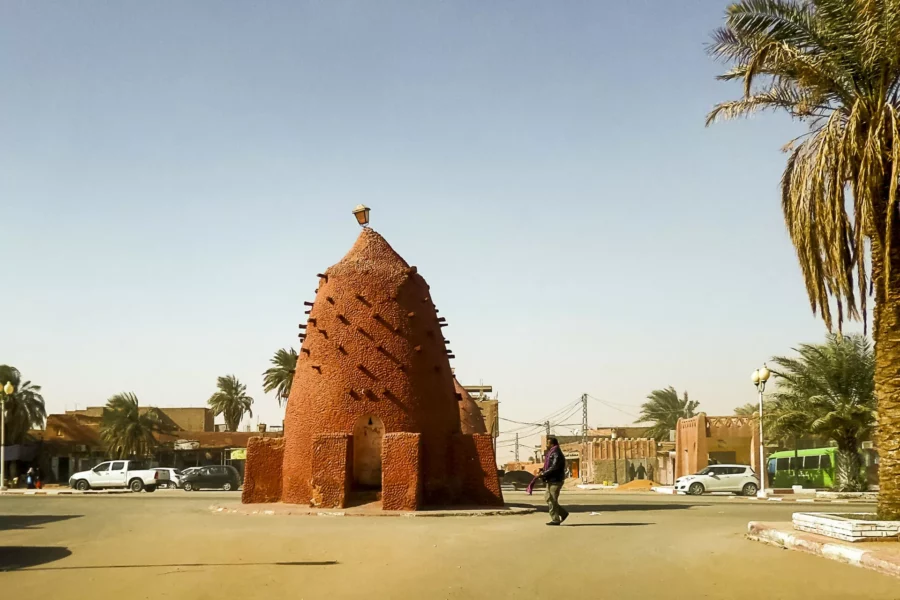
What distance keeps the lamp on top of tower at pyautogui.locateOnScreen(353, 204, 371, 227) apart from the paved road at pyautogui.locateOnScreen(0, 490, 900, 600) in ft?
34.3

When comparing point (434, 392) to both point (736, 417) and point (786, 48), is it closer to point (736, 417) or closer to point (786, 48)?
point (786, 48)

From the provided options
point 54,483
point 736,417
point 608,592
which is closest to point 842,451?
point 736,417

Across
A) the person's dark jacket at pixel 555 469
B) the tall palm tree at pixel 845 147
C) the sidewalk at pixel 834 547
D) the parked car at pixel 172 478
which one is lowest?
the parked car at pixel 172 478

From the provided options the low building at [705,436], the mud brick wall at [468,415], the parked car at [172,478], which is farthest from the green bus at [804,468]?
the parked car at [172,478]

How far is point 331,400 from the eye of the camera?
21578 mm

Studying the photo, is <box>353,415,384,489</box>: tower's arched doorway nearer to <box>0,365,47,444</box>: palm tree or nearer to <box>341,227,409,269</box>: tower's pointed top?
<box>341,227,409,269</box>: tower's pointed top

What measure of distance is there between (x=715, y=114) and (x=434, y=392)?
1010 centimetres

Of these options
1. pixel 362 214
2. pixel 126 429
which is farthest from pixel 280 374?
pixel 362 214

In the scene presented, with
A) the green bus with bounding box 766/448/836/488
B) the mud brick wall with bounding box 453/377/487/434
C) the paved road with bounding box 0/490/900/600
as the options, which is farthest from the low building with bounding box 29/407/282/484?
the paved road with bounding box 0/490/900/600

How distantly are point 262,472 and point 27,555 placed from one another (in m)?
10.9

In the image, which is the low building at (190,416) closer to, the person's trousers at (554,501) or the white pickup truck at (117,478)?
the white pickup truck at (117,478)

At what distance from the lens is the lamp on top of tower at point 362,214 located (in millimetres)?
24938

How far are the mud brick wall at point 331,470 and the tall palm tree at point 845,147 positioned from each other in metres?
11.2

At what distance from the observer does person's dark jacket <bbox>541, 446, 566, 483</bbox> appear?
52.8ft
